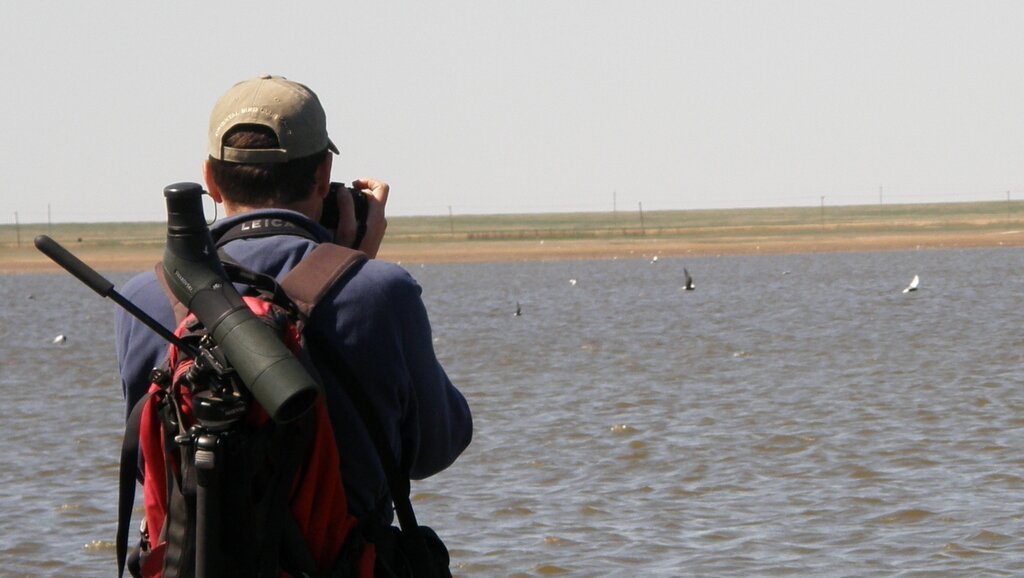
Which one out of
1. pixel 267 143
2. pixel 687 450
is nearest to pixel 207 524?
pixel 267 143

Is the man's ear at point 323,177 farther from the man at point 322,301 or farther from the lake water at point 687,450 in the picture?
the lake water at point 687,450

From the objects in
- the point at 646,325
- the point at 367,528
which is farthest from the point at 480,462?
the point at 646,325

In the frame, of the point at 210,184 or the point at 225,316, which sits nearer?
the point at 225,316

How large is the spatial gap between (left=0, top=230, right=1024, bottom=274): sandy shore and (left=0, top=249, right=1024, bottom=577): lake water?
4172cm

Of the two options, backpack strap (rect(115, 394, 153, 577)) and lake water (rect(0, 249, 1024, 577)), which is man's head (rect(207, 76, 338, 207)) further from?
lake water (rect(0, 249, 1024, 577))

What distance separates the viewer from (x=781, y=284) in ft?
132

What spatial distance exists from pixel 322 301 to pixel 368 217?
458mm

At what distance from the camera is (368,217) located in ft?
10.7

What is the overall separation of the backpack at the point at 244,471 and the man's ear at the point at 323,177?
0.24 m

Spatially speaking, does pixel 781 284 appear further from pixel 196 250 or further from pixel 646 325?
pixel 196 250

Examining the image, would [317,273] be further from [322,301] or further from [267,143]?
[267,143]

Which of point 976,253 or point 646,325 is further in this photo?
point 976,253

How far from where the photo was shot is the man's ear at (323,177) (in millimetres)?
3062

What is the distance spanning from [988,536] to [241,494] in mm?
6466
